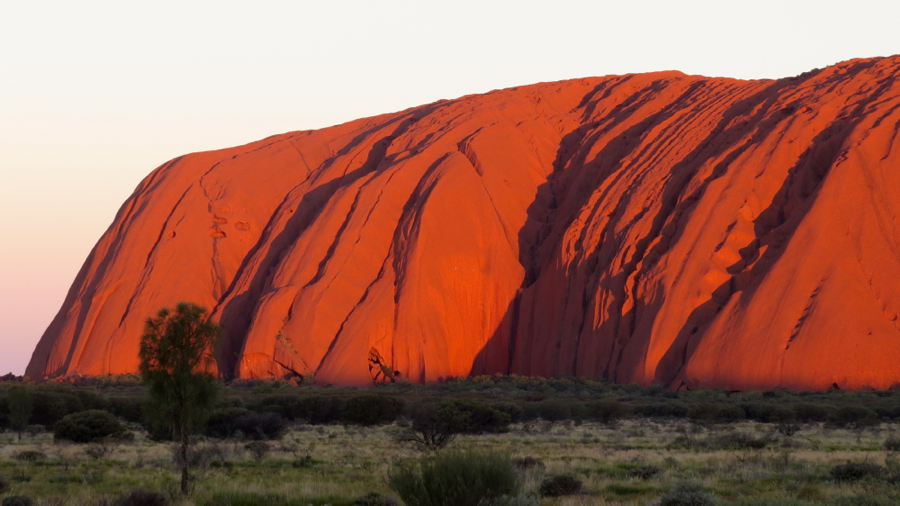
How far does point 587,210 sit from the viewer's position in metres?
62.9

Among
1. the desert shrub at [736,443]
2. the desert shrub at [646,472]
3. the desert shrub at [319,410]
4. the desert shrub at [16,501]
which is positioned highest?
the desert shrub at [16,501]

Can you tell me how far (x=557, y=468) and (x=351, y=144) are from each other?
2513 inches

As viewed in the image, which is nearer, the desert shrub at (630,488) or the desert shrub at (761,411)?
the desert shrub at (630,488)

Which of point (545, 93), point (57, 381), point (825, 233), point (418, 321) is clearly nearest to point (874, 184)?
point (825, 233)

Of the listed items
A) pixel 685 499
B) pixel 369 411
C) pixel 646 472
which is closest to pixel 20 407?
pixel 369 411

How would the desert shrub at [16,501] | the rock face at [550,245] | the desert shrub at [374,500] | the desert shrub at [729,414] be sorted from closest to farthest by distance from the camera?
the desert shrub at [16,501]
the desert shrub at [374,500]
the desert shrub at [729,414]
the rock face at [550,245]

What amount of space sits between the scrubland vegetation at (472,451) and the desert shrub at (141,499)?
3cm

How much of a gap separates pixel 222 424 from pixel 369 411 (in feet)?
25.8

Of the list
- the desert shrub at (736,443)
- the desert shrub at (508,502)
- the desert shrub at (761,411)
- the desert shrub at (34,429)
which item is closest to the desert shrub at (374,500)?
the desert shrub at (508,502)

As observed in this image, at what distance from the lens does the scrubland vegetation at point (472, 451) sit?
1371 cm

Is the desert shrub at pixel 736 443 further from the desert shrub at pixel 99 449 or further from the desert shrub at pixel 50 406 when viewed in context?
the desert shrub at pixel 50 406

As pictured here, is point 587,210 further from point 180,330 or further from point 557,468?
point 180,330

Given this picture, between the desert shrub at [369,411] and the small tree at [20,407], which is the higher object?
the small tree at [20,407]

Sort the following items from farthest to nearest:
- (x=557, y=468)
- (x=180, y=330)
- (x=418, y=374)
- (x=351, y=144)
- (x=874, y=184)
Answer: (x=351, y=144)
(x=418, y=374)
(x=874, y=184)
(x=557, y=468)
(x=180, y=330)
